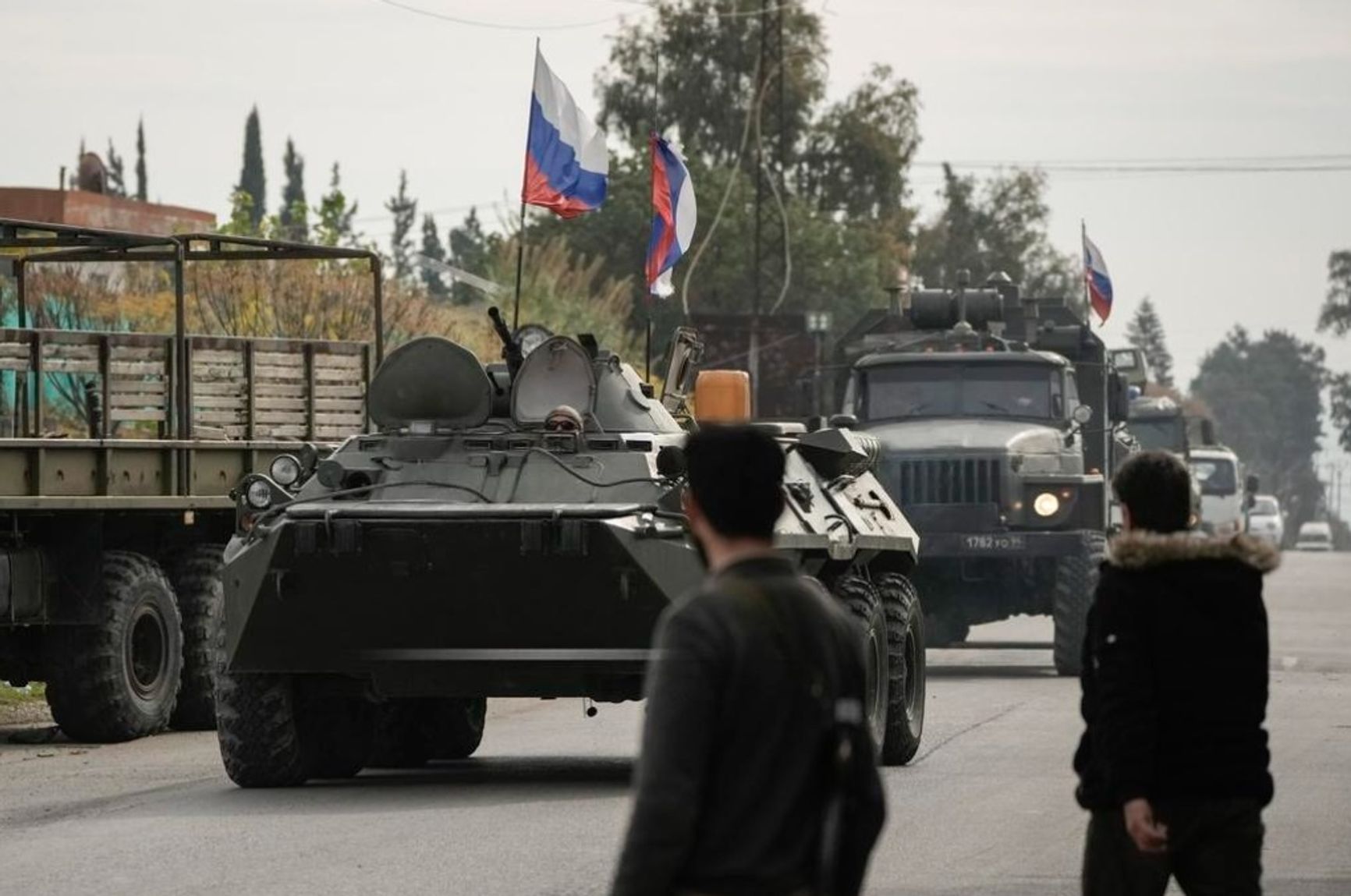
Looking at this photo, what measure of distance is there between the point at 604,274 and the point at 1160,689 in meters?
71.3

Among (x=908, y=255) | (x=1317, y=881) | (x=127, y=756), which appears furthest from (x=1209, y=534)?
(x=908, y=255)

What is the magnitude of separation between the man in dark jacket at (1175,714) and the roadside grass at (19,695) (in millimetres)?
15146

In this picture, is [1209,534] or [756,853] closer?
[756,853]

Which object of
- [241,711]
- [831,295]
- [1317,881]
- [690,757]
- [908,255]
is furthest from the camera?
[908,255]

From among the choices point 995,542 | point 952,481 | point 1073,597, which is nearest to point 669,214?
point 952,481

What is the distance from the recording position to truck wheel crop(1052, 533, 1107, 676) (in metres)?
23.9

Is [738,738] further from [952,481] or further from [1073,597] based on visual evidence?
[952,481]

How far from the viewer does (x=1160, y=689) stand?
6910mm

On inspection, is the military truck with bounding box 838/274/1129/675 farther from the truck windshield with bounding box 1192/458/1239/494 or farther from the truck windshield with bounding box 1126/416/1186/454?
the truck windshield with bounding box 1192/458/1239/494

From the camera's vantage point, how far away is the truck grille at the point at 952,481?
80.2 ft

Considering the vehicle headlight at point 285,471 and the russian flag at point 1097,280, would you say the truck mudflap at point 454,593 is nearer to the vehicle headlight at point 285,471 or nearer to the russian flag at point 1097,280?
the vehicle headlight at point 285,471

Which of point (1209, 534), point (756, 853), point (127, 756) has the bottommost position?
point (127, 756)

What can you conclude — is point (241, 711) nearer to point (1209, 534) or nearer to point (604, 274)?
point (1209, 534)

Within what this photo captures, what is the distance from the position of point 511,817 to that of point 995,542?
11.3 metres
